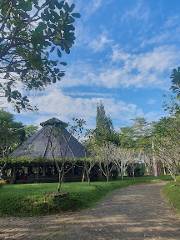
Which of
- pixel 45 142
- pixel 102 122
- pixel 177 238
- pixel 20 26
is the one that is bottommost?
pixel 177 238

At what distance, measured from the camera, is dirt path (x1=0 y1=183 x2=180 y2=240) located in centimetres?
1197

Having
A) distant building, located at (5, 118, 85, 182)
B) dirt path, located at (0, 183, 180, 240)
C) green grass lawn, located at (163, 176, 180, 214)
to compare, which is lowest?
dirt path, located at (0, 183, 180, 240)

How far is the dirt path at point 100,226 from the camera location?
12.0 m

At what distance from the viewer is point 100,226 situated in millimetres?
13727

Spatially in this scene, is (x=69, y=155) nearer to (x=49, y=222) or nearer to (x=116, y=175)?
(x=116, y=175)

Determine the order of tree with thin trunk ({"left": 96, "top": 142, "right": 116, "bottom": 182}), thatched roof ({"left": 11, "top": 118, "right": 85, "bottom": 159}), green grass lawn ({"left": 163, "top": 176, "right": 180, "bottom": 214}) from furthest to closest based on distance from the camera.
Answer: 1. thatched roof ({"left": 11, "top": 118, "right": 85, "bottom": 159})
2. tree with thin trunk ({"left": 96, "top": 142, "right": 116, "bottom": 182})
3. green grass lawn ({"left": 163, "top": 176, "right": 180, "bottom": 214})

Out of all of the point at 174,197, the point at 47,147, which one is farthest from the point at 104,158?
the point at 174,197

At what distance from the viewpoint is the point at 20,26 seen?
7.68 m

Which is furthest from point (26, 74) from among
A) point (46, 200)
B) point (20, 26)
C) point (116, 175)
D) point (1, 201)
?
point (116, 175)

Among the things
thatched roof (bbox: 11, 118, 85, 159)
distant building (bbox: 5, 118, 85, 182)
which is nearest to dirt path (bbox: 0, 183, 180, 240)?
distant building (bbox: 5, 118, 85, 182)

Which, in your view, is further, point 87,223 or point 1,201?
point 1,201

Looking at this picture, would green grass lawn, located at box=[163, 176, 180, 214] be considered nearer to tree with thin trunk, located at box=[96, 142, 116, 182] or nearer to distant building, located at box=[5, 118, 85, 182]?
distant building, located at box=[5, 118, 85, 182]

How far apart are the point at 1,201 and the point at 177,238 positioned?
10.8m

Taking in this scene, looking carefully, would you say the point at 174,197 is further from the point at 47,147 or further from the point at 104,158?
the point at 47,147
